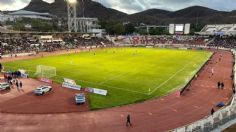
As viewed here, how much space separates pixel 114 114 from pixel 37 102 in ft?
34.6

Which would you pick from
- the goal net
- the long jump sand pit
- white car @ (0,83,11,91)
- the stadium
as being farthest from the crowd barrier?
the goal net

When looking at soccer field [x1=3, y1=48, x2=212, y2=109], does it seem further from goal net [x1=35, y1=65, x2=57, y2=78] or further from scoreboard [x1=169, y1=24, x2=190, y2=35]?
scoreboard [x1=169, y1=24, x2=190, y2=35]

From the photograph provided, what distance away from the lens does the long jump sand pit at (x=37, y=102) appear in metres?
31.1

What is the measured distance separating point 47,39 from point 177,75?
72406 millimetres

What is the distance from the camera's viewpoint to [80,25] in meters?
188

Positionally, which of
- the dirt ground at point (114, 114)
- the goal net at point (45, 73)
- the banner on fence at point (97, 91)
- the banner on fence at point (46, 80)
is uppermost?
the goal net at point (45, 73)

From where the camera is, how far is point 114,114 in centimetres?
3002

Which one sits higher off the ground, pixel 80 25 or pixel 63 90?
pixel 80 25

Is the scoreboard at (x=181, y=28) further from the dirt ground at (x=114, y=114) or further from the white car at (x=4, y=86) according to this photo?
the white car at (x=4, y=86)

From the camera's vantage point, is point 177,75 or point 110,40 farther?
point 110,40

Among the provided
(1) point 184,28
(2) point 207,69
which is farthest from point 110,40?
(2) point 207,69

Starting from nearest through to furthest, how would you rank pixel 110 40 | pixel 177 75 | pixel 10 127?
pixel 10 127
pixel 177 75
pixel 110 40

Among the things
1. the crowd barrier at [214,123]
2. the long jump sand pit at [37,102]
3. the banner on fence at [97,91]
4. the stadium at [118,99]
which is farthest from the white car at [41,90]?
the crowd barrier at [214,123]

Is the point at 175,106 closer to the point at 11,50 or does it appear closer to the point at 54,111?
the point at 54,111
